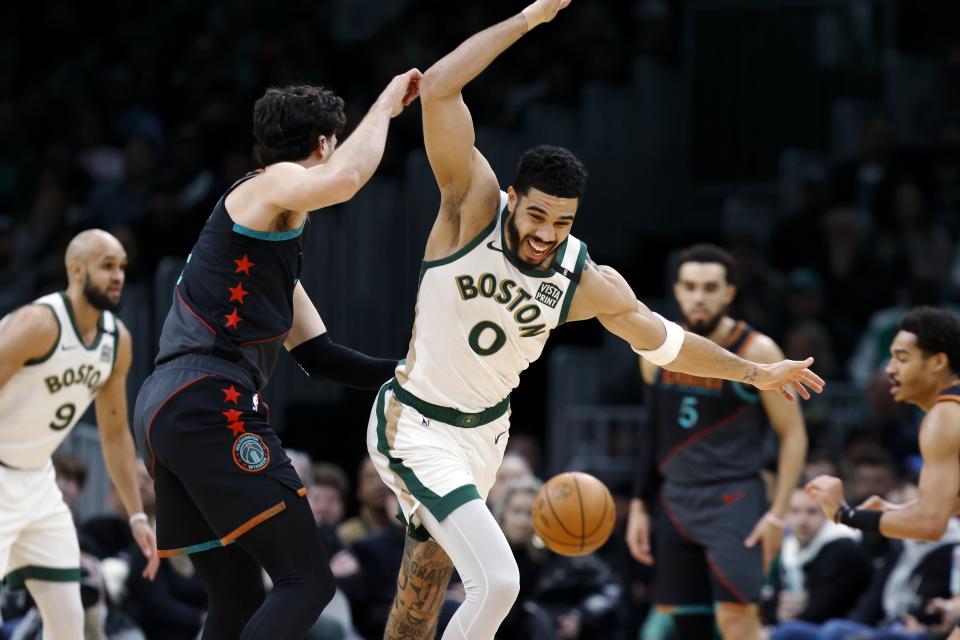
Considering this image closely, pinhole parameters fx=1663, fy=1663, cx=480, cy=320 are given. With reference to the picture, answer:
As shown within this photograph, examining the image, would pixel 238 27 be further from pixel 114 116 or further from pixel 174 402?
pixel 174 402

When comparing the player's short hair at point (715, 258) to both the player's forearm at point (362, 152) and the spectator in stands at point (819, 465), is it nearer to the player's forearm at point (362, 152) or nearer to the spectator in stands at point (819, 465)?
the spectator in stands at point (819, 465)

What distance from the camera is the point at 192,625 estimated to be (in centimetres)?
984

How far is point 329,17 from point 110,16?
2.54 meters

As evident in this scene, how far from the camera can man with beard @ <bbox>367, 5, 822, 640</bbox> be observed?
616cm

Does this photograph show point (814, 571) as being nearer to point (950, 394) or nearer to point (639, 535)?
point (639, 535)

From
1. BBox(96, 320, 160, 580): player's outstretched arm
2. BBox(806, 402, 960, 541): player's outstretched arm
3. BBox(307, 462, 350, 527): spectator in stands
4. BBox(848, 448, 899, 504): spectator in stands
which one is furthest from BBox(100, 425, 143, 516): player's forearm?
BBox(848, 448, 899, 504): spectator in stands

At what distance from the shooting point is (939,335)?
733 cm

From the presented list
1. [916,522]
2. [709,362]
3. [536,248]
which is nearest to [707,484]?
[916,522]

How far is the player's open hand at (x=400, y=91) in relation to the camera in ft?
20.0

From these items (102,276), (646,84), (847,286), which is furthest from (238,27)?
(102,276)

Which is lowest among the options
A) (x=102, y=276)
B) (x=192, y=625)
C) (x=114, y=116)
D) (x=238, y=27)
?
(x=192, y=625)

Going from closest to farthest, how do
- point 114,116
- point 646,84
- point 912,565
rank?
point 912,565
point 646,84
point 114,116

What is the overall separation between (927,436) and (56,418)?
3964 millimetres

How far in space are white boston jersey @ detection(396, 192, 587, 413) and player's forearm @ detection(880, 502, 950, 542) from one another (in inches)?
71.6
